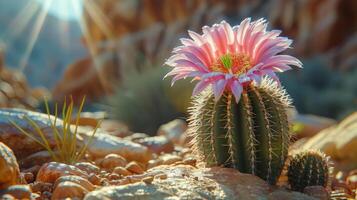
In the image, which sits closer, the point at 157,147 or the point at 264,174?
the point at 264,174

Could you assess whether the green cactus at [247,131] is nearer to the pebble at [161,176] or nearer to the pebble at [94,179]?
the pebble at [161,176]

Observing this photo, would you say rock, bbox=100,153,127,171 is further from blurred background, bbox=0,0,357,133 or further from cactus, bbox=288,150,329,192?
blurred background, bbox=0,0,357,133

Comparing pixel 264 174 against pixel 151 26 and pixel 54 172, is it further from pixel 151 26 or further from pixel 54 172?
pixel 151 26

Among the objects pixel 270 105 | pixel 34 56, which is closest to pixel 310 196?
pixel 270 105

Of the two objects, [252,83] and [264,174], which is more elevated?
[252,83]

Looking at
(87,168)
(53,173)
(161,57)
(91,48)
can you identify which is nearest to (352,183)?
(87,168)

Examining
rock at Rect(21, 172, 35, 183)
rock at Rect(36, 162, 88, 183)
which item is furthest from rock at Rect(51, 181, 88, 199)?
rock at Rect(21, 172, 35, 183)

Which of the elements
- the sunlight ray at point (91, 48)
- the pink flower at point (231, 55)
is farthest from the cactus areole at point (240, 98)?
the sunlight ray at point (91, 48)
